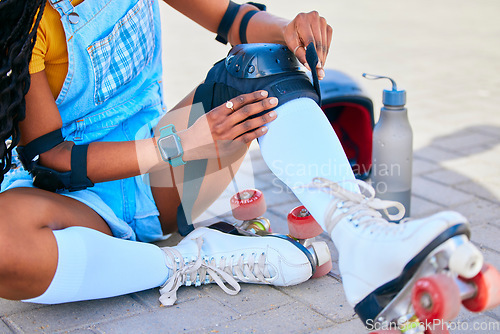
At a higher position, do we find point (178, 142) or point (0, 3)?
point (0, 3)

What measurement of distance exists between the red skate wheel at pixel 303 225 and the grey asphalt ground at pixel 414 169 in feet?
0.51

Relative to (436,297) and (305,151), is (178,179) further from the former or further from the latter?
(436,297)

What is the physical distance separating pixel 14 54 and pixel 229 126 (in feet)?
1.88

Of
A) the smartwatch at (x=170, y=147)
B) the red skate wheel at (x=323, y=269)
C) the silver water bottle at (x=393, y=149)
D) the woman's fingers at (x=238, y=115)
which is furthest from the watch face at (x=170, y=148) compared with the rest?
the silver water bottle at (x=393, y=149)

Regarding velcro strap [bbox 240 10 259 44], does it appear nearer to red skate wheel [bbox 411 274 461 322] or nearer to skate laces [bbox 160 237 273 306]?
skate laces [bbox 160 237 273 306]

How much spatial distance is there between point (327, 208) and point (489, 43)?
5.36 m

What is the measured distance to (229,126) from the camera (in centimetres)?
150

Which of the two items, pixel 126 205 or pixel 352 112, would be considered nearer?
pixel 126 205

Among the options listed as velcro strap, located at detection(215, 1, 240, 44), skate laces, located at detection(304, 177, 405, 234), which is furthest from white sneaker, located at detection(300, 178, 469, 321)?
velcro strap, located at detection(215, 1, 240, 44)

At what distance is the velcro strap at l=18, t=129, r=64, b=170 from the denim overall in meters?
0.14

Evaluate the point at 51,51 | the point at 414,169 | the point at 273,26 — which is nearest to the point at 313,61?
the point at 273,26

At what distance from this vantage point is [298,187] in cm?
138

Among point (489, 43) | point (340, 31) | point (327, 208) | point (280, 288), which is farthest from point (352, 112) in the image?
point (340, 31)

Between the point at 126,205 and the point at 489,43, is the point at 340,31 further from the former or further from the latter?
the point at 126,205
